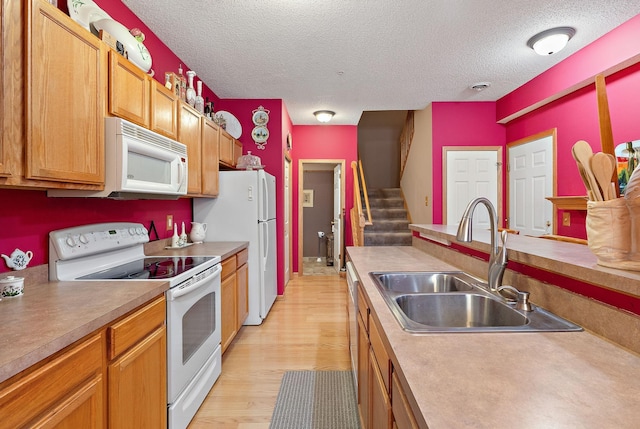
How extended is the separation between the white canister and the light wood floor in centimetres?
114

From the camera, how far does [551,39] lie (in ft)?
9.03

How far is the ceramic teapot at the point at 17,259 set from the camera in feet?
4.76

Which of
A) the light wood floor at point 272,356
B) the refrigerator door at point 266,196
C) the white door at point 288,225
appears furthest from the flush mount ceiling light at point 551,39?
the white door at point 288,225

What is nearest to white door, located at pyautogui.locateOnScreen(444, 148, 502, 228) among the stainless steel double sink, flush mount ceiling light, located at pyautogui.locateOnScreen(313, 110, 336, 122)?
flush mount ceiling light, located at pyautogui.locateOnScreen(313, 110, 336, 122)

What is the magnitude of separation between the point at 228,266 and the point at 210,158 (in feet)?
3.56

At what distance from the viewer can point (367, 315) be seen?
141 cm

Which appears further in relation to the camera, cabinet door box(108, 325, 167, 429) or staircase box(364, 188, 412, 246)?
staircase box(364, 188, 412, 246)

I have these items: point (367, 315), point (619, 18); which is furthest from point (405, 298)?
point (619, 18)

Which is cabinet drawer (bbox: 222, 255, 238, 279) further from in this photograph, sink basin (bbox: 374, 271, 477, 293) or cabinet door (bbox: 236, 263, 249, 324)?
sink basin (bbox: 374, 271, 477, 293)

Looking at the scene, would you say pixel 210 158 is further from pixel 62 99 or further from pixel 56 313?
pixel 56 313

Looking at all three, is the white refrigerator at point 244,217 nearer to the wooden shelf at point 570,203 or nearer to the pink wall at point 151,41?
the pink wall at point 151,41

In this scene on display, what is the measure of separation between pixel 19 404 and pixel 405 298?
125cm

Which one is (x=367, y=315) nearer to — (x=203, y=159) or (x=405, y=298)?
(x=405, y=298)

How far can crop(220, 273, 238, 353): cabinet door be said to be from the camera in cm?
256
